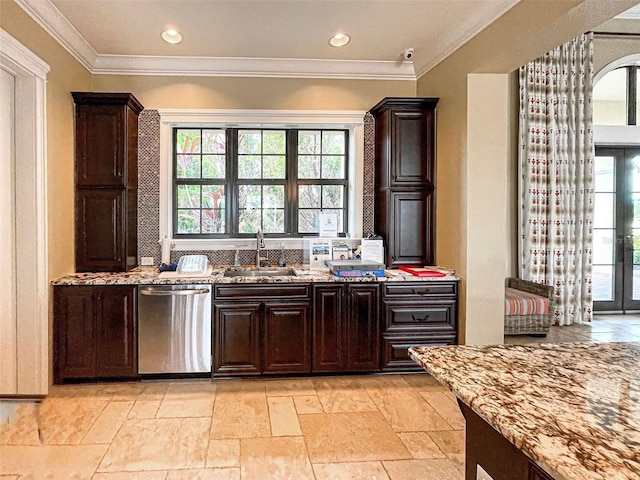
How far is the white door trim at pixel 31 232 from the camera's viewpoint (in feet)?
11.7

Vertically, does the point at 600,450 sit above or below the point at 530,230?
below

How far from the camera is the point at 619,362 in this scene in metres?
1.62

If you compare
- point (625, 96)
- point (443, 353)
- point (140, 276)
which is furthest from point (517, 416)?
point (625, 96)

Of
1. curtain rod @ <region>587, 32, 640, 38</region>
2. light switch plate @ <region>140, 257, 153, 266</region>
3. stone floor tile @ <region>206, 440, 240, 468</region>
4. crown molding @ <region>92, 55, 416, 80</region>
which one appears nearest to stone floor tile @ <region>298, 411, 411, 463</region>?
→ stone floor tile @ <region>206, 440, 240, 468</region>

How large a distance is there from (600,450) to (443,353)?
73 centimetres

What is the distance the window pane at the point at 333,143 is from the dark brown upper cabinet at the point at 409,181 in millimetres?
567

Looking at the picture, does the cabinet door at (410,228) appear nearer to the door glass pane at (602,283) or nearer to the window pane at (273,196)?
the window pane at (273,196)

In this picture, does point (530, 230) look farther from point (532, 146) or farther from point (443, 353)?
point (443, 353)

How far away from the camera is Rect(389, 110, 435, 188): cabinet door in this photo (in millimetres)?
4520

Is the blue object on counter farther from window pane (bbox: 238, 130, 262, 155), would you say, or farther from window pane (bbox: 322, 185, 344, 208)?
window pane (bbox: 322, 185, 344, 208)

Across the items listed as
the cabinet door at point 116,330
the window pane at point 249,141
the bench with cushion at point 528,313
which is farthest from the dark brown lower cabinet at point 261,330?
the bench with cushion at point 528,313

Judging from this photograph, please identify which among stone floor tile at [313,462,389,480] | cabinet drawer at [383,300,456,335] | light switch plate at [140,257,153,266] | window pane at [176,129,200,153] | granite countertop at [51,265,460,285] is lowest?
stone floor tile at [313,462,389,480]

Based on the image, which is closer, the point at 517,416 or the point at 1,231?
the point at 517,416

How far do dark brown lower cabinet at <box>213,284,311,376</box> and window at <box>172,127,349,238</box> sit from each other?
3.41 feet
